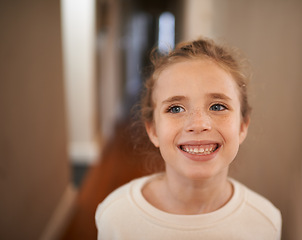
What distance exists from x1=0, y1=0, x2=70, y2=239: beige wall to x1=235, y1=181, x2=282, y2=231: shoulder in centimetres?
89

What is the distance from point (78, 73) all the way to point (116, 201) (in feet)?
8.12

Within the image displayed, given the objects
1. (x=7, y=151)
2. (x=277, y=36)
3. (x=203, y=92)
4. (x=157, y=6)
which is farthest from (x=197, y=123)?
(x=157, y=6)

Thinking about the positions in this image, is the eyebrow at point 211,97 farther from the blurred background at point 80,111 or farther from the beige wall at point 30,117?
the beige wall at point 30,117

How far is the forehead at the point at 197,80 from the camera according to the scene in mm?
571

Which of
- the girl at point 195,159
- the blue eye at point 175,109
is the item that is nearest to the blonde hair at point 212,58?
the girl at point 195,159

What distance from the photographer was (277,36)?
0.70 metres

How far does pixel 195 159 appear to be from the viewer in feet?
1.88

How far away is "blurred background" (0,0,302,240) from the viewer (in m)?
0.69

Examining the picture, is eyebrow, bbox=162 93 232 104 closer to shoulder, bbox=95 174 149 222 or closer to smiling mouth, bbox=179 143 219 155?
smiling mouth, bbox=179 143 219 155

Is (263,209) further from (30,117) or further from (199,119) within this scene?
(30,117)

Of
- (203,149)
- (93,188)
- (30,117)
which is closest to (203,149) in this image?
(203,149)

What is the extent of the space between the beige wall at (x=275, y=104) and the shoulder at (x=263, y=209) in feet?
0.11

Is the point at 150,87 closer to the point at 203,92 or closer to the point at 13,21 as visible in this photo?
the point at 203,92

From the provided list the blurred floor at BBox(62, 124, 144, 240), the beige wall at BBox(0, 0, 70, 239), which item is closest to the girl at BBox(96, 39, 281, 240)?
the blurred floor at BBox(62, 124, 144, 240)
